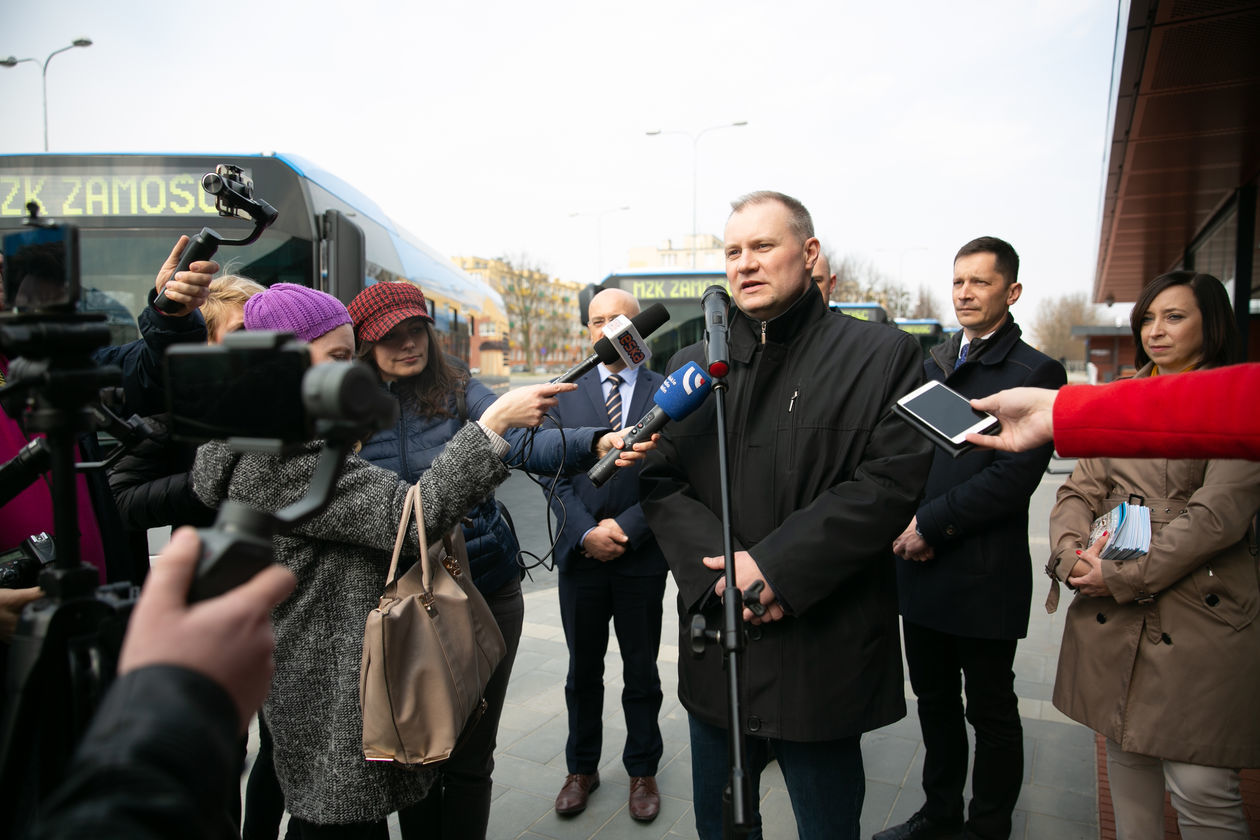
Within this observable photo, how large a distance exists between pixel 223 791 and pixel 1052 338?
308ft

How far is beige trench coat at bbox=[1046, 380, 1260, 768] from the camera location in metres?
2.43

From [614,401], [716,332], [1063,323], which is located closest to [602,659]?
[614,401]

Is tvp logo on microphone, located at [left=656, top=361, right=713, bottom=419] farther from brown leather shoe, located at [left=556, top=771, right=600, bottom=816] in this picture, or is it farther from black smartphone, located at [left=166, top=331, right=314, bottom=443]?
brown leather shoe, located at [left=556, top=771, right=600, bottom=816]

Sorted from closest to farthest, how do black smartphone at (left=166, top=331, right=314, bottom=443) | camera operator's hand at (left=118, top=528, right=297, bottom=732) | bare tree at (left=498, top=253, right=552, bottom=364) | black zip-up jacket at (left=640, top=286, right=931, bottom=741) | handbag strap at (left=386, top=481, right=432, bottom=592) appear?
camera operator's hand at (left=118, top=528, right=297, bottom=732) → black smartphone at (left=166, top=331, right=314, bottom=443) → handbag strap at (left=386, top=481, right=432, bottom=592) → black zip-up jacket at (left=640, top=286, right=931, bottom=741) → bare tree at (left=498, top=253, right=552, bottom=364)

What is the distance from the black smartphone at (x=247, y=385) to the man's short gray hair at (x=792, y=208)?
1968 mm

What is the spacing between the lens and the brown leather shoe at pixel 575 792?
349 cm

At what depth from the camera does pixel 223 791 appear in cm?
87

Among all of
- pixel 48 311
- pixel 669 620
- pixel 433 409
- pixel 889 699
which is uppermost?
pixel 48 311

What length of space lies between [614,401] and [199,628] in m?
3.21

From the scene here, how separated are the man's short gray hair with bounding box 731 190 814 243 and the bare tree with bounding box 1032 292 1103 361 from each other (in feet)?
269

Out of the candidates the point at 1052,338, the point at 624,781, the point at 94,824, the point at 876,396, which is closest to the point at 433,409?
the point at 876,396

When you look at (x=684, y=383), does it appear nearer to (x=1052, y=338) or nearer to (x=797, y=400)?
(x=797, y=400)

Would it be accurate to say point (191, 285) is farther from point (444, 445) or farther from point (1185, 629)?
point (1185, 629)

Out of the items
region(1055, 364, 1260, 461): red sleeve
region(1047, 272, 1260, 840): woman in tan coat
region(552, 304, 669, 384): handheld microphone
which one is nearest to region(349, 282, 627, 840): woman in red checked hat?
region(552, 304, 669, 384): handheld microphone
